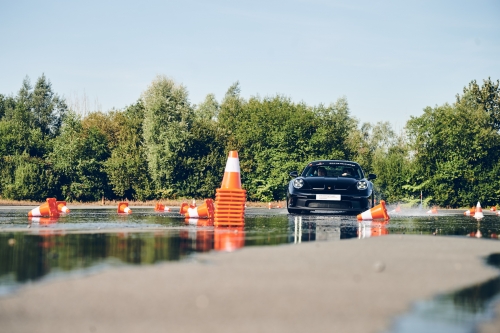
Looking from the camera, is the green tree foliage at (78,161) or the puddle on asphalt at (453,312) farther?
the green tree foliage at (78,161)

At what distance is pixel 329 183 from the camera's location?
19484mm

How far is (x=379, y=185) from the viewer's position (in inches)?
2259

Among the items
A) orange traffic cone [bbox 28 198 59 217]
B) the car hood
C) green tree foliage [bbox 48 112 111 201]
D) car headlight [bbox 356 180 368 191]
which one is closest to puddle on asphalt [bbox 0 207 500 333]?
the car hood

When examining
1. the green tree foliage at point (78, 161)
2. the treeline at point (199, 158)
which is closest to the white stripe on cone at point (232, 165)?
the treeline at point (199, 158)

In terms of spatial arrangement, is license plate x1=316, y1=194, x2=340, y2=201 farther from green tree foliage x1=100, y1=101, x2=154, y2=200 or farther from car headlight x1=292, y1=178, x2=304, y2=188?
green tree foliage x1=100, y1=101, x2=154, y2=200

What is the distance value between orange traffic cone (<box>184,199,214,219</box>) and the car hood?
266 centimetres

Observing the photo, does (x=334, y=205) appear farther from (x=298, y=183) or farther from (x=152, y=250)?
(x=152, y=250)

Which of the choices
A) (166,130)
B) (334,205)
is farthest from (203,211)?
(166,130)

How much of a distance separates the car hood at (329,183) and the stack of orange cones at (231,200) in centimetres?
469

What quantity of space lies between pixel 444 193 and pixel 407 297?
50.9 metres

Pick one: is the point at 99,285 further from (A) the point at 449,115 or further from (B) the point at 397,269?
(A) the point at 449,115

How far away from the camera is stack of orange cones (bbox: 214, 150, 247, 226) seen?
1479 cm

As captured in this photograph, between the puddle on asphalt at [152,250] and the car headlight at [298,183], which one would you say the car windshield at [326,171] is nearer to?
the car headlight at [298,183]

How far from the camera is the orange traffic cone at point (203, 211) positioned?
18.2m
